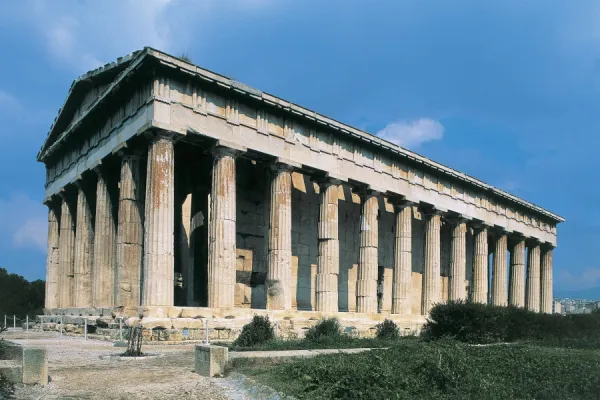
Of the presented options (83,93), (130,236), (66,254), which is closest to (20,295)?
(66,254)

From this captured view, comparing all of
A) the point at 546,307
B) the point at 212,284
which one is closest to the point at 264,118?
the point at 212,284

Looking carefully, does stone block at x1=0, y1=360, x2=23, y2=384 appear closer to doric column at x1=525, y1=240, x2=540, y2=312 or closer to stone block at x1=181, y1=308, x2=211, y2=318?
stone block at x1=181, y1=308, x2=211, y2=318

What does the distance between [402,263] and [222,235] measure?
13.3 m

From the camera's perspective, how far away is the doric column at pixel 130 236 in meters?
24.1

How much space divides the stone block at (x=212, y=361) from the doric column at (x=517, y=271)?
38011mm

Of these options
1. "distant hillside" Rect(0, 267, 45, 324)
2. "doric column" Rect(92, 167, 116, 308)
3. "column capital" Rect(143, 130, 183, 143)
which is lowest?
"distant hillside" Rect(0, 267, 45, 324)

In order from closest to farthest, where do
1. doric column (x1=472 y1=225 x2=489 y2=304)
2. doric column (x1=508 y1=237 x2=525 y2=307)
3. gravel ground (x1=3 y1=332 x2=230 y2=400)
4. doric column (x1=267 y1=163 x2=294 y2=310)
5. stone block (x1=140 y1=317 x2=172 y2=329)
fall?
1. gravel ground (x1=3 y1=332 x2=230 y2=400)
2. stone block (x1=140 y1=317 x2=172 y2=329)
3. doric column (x1=267 y1=163 x2=294 y2=310)
4. doric column (x1=472 y1=225 x2=489 y2=304)
5. doric column (x1=508 y1=237 x2=525 y2=307)

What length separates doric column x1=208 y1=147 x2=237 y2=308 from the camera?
77.0ft

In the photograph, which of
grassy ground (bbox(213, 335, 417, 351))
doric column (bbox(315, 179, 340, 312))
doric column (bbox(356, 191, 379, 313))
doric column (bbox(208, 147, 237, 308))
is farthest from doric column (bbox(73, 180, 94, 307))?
grassy ground (bbox(213, 335, 417, 351))

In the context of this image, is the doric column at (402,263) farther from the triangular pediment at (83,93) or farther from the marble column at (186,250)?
the triangular pediment at (83,93)

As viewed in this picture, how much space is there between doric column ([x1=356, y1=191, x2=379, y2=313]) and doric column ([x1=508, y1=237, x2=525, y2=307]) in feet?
62.2

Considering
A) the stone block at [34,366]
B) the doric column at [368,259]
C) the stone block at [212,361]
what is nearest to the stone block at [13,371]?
the stone block at [34,366]

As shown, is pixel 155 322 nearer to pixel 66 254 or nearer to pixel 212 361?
pixel 212 361

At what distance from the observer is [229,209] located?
24188mm
